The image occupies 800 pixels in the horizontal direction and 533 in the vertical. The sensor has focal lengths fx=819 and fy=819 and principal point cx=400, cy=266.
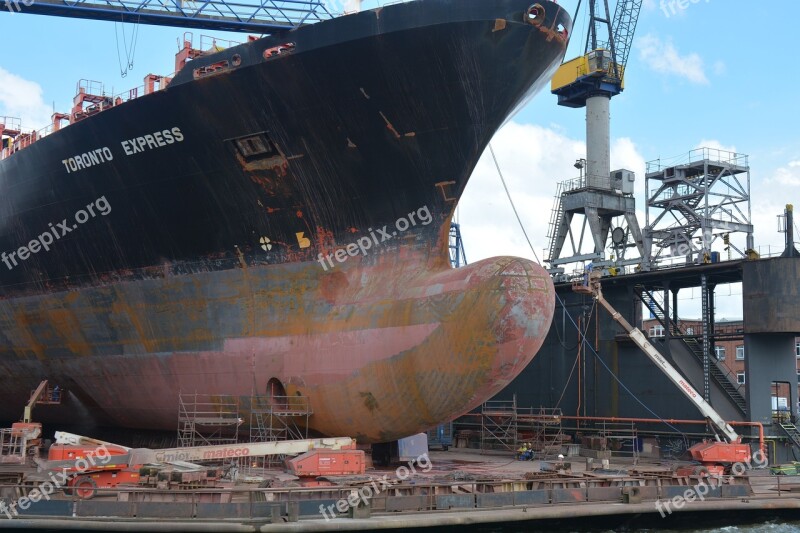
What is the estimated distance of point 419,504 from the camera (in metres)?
11.6

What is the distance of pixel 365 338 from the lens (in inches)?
553

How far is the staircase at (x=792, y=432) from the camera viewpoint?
64.9ft

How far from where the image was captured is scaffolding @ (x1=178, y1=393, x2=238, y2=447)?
589 inches

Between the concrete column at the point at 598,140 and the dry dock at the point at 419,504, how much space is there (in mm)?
19299

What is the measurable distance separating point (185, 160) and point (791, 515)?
12.6 m

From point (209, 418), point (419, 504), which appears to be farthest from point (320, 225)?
point (419, 504)

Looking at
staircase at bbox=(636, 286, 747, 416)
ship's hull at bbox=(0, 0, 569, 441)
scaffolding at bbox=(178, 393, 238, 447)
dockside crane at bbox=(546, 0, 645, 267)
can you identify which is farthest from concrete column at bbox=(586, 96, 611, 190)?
scaffolding at bbox=(178, 393, 238, 447)

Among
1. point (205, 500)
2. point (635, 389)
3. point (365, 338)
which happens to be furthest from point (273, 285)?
point (635, 389)

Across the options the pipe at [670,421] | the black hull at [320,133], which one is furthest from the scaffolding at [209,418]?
the pipe at [670,421]

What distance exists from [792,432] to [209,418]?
13943 mm

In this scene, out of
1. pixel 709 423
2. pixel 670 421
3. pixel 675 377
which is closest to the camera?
pixel 709 423

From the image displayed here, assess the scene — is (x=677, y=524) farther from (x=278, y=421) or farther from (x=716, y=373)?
(x=716, y=373)

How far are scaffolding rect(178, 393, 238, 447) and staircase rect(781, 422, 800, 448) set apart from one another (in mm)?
13213

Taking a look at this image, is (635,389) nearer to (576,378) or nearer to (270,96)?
(576,378)
